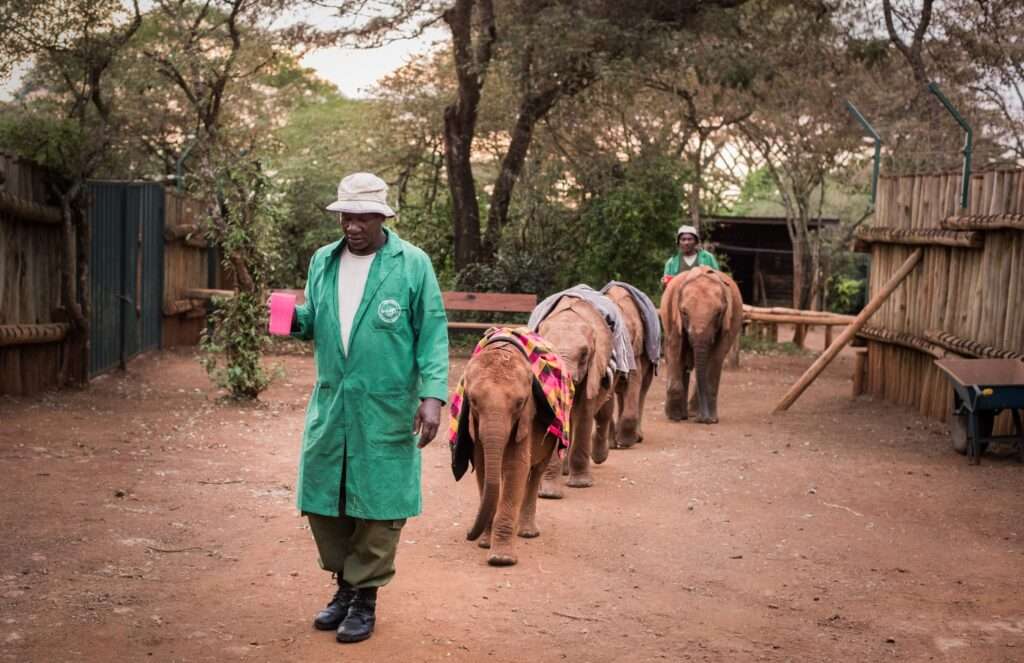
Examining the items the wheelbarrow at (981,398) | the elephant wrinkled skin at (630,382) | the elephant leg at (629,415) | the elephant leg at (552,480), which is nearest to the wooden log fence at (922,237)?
the wheelbarrow at (981,398)

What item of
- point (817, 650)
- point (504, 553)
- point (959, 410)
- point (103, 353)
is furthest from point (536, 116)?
point (817, 650)

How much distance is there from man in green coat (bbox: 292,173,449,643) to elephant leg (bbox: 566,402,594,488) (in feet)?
12.7

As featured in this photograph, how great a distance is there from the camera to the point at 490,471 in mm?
6934

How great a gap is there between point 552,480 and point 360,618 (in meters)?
3.81

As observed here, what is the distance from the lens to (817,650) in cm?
603

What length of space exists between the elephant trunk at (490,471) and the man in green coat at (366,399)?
34.8 inches

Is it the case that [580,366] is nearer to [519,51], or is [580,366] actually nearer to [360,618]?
[360,618]

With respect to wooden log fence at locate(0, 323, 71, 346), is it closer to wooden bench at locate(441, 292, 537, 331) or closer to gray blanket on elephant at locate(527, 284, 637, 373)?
gray blanket on elephant at locate(527, 284, 637, 373)

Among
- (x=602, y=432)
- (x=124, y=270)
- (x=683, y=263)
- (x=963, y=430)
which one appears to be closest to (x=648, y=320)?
(x=602, y=432)

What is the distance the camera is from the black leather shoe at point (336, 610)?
19.7 ft

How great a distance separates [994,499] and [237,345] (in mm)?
7455

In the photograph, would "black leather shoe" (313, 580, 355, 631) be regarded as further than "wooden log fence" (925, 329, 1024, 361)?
No

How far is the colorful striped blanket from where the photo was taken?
750cm

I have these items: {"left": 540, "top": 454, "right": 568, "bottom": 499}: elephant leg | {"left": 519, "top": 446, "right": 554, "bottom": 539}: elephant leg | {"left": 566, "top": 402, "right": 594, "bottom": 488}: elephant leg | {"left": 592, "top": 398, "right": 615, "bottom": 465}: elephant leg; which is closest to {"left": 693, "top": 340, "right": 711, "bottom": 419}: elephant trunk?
{"left": 592, "top": 398, "right": 615, "bottom": 465}: elephant leg
